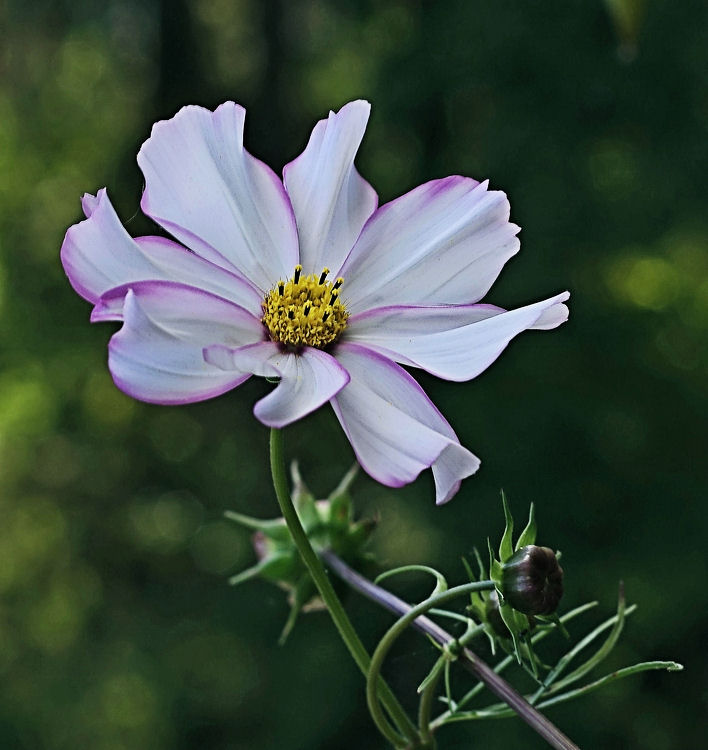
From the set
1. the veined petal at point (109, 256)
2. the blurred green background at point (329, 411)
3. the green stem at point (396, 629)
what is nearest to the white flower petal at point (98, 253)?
the veined petal at point (109, 256)

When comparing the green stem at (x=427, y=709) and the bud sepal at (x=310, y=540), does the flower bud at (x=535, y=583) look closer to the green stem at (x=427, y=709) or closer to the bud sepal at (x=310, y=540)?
the green stem at (x=427, y=709)

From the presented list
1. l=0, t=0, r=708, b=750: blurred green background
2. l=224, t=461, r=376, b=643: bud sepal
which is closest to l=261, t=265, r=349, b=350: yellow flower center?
l=224, t=461, r=376, b=643: bud sepal

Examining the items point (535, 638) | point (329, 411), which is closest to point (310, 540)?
point (535, 638)

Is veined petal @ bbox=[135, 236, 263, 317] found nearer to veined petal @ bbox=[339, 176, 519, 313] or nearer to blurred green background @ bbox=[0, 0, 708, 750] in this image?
veined petal @ bbox=[339, 176, 519, 313]

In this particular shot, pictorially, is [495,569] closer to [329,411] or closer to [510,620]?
[510,620]

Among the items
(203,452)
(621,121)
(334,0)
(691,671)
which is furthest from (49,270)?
(691,671)

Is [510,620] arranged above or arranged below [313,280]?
below

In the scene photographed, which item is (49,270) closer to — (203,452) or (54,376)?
(54,376)
